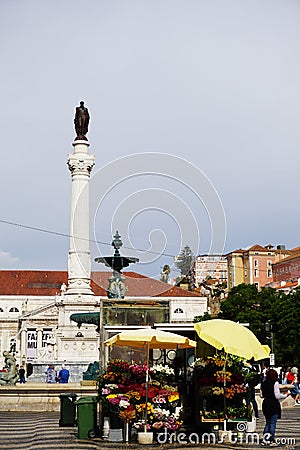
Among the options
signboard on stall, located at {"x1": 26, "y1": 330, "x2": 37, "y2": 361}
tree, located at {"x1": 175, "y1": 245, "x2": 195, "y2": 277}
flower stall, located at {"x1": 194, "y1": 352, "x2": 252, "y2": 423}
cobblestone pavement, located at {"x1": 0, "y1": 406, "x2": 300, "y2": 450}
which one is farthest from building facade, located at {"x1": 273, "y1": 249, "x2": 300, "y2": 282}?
flower stall, located at {"x1": 194, "y1": 352, "x2": 252, "y2": 423}

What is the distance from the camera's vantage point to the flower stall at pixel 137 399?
50.0ft

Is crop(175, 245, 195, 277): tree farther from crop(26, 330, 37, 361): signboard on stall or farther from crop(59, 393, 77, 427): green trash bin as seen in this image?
crop(26, 330, 37, 361): signboard on stall

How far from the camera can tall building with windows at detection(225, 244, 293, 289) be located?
13600 cm

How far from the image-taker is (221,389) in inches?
612

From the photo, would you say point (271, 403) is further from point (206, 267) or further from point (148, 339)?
point (206, 267)

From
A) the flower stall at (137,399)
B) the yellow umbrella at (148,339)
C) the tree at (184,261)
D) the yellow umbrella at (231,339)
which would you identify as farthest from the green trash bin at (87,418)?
the tree at (184,261)

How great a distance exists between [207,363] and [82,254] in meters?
43.2

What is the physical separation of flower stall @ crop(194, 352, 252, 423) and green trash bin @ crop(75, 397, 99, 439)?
2.18 meters

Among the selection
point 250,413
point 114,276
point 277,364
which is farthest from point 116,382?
point 277,364

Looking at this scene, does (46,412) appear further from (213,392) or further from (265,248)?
(265,248)

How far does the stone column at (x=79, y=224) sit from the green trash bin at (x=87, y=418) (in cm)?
4218

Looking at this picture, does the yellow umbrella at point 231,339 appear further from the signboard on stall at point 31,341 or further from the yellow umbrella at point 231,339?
the signboard on stall at point 31,341

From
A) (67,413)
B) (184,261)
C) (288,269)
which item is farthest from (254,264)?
(67,413)

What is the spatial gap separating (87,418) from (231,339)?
146 inches
